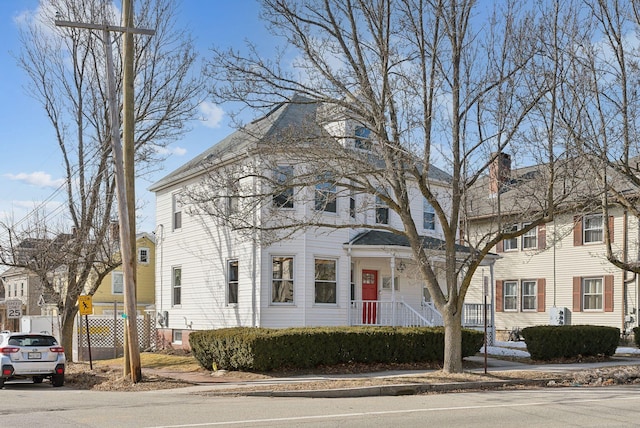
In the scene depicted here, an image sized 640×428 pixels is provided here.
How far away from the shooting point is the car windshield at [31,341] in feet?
61.4

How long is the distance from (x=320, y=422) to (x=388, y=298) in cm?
1693

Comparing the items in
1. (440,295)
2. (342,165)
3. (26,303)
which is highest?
(342,165)

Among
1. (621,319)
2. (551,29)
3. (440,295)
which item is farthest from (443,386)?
(621,319)

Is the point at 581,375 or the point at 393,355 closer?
the point at 581,375

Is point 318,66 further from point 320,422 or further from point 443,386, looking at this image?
point 320,422

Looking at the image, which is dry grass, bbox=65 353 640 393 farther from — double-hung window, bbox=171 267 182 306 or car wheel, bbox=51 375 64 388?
double-hung window, bbox=171 267 182 306

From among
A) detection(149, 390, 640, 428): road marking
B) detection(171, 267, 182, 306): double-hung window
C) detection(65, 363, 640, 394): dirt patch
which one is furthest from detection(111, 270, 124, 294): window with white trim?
detection(149, 390, 640, 428): road marking

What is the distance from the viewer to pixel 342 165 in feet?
53.6

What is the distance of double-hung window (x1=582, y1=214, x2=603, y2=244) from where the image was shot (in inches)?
1304

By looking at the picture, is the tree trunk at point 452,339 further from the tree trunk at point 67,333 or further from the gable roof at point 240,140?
the tree trunk at point 67,333

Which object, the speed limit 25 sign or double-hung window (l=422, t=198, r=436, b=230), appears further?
double-hung window (l=422, t=198, r=436, b=230)

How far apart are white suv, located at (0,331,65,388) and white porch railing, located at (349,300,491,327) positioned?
33.0 feet

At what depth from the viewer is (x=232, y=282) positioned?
25531 millimetres

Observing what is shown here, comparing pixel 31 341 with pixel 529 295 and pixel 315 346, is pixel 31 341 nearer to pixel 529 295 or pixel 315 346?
pixel 315 346
